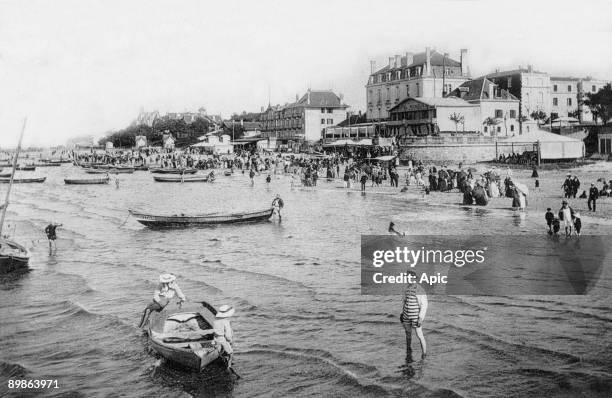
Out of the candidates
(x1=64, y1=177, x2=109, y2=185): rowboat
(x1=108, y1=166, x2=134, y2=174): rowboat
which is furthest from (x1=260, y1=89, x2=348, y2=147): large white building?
(x1=64, y1=177, x2=109, y2=185): rowboat

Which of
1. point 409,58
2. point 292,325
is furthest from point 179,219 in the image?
point 409,58

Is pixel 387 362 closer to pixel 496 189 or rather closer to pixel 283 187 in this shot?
pixel 496 189

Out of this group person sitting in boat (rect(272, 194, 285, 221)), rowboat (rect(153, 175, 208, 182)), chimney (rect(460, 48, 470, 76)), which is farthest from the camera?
chimney (rect(460, 48, 470, 76))

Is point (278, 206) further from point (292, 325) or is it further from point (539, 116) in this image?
point (539, 116)

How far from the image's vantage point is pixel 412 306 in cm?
1141

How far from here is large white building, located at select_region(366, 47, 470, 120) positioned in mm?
85562

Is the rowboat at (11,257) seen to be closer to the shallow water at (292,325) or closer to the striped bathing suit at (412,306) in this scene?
the shallow water at (292,325)

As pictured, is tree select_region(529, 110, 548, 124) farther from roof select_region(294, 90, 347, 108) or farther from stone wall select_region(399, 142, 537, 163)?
roof select_region(294, 90, 347, 108)

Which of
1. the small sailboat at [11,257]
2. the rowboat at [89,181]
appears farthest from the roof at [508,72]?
the small sailboat at [11,257]

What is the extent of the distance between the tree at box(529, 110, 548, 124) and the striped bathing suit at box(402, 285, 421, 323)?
7004 cm

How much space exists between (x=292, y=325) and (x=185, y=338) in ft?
11.2

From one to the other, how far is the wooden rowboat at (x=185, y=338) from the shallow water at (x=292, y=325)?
0.38 m

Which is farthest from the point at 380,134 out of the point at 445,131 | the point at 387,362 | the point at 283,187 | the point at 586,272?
the point at 387,362

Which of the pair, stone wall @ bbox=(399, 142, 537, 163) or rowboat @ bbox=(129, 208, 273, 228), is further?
stone wall @ bbox=(399, 142, 537, 163)
